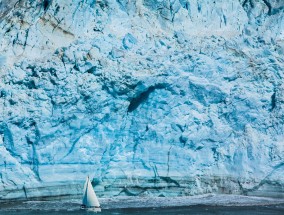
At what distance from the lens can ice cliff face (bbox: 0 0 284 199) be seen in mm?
Result: 12242

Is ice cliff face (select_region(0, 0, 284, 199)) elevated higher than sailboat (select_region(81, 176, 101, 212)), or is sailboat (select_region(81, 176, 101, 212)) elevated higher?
ice cliff face (select_region(0, 0, 284, 199))

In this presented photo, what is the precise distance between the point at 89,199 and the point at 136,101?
91.3 inches

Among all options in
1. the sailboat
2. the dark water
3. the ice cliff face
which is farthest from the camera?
the ice cliff face

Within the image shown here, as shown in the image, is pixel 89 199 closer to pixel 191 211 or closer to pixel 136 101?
pixel 191 211

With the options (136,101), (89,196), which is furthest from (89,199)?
(136,101)

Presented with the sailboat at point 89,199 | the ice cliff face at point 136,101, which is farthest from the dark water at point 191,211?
the ice cliff face at point 136,101

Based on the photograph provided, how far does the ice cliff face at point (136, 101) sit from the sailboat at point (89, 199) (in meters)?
0.41

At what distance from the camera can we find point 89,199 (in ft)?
37.6

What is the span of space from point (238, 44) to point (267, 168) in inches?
109

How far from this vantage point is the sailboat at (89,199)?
37.1 ft

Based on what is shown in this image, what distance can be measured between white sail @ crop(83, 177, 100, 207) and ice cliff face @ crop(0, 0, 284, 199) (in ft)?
1.34

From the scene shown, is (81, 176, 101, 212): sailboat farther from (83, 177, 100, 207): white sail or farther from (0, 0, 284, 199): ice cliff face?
(0, 0, 284, 199): ice cliff face

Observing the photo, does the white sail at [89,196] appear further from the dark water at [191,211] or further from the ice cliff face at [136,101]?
the ice cliff face at [136,101]

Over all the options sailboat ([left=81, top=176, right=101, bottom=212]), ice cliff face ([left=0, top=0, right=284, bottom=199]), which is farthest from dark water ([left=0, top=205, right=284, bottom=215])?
ice cliff face ([left=0, top=0, right=284, bottom=199])
